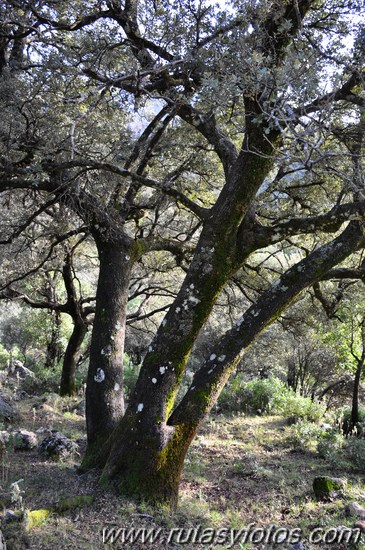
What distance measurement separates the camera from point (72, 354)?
11.6m

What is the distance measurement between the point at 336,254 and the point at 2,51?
17.7ft

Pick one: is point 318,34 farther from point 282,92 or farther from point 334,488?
point 334,488

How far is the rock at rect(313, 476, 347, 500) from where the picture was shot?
4938 millimetres

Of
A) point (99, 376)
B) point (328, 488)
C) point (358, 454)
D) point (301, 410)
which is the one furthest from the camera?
point (301, 410)

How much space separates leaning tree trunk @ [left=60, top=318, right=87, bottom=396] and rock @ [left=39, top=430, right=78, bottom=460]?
5.15 meters

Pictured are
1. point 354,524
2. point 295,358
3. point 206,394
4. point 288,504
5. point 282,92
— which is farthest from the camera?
point 295,358

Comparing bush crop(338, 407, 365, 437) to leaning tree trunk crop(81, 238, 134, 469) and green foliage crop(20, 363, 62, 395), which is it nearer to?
leaning tree trunk crop(81, 238, 134, 469)

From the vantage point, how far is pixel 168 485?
13.2 ft

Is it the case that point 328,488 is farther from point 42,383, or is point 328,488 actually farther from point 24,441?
point 42,383

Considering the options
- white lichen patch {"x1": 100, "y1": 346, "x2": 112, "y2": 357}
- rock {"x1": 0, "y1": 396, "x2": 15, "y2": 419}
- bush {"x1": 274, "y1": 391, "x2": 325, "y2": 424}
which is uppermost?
bush {"x1": 274, "y1": 391, "x2": 325, "y2": 424}

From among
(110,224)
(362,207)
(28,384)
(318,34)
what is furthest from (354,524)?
(28,384)

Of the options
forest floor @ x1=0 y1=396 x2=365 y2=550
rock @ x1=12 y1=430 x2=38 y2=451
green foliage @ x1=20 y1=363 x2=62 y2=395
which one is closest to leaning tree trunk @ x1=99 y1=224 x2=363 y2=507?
forest floor @ x1=0 y1=396 x2=365 y2=550

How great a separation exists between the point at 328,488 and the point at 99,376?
3.09 metres

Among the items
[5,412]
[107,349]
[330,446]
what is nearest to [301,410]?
[330,446]
